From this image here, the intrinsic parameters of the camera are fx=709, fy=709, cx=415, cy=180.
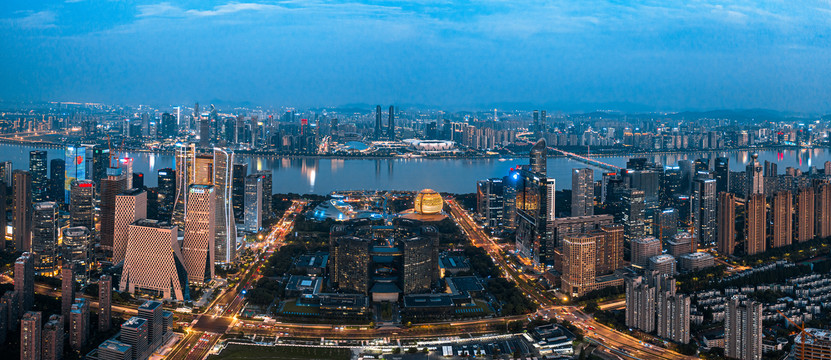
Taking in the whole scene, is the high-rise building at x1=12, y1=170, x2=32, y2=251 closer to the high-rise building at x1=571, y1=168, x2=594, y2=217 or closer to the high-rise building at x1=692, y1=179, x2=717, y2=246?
the high-rise building at x1=571, y1=168, x2=594, y2=217

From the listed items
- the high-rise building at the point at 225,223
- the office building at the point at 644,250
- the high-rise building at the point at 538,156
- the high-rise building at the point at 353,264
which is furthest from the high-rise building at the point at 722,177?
the high-rise building at the point at 225,223

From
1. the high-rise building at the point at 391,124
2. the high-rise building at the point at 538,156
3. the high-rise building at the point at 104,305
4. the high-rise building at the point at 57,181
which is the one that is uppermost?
the high-rise building at the point at 391,124

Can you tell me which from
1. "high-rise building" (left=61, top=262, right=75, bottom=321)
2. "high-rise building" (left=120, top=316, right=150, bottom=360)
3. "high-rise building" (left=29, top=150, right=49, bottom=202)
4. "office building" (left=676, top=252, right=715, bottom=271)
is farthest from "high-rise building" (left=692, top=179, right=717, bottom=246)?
"high-rise building" (left=29, top=150, right=49, bottom=202)

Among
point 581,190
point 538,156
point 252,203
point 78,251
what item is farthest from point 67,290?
point 538,156

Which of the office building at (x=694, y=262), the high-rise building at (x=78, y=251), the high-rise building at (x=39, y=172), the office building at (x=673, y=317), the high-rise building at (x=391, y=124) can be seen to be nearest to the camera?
the office building at (x=673, y=317)

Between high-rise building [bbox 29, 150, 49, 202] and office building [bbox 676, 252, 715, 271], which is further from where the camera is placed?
high-rise building [bbox 29, 150, 49, 202]

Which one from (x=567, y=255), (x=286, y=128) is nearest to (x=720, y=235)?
(x=567, y=255)

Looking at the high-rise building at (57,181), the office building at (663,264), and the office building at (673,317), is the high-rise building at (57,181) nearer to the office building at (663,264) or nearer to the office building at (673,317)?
the office building at (663,264)

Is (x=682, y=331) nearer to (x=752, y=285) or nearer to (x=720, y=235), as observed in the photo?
(x=752, y=285)
